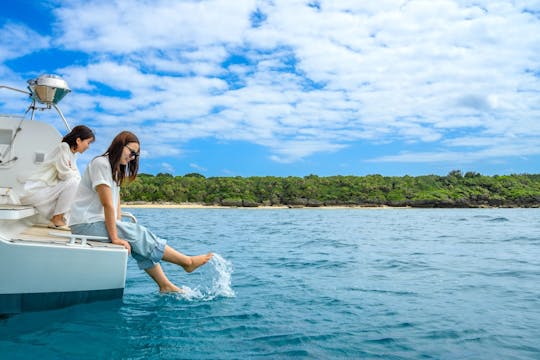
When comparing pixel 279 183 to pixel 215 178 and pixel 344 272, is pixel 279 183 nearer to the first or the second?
pixel 215 178

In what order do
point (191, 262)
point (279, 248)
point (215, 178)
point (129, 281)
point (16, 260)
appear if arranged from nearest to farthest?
point (16, 260) < point (191, 262) < point (129, 281) < point (279, 248) < point (215, 178)

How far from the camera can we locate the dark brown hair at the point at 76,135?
19.0 ft

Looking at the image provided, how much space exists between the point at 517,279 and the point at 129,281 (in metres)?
5.67

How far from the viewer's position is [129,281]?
21.9 ft

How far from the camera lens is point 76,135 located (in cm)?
577

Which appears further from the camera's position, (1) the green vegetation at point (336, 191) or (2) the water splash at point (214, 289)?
(1) the green vegetation at point (336, 191)

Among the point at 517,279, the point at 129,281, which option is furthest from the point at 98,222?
the point at 517,279

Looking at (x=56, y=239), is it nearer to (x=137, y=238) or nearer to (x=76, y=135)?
(x=137, y=238)

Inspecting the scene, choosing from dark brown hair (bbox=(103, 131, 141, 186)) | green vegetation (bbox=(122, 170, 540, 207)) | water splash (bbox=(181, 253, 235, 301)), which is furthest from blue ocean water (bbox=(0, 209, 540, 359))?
green vegetation (bbox=(122, 170, 540, 207))

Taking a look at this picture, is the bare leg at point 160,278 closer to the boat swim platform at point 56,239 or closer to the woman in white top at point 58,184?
the boat swim platform at point 56,239

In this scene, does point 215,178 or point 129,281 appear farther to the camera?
point 215,178

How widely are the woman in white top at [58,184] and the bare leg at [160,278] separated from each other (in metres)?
1.31

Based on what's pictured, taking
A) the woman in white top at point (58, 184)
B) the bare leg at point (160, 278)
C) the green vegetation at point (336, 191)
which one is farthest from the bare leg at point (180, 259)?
the green vegetation at point (336, 191)

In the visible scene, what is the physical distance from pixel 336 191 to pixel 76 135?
6223cm
